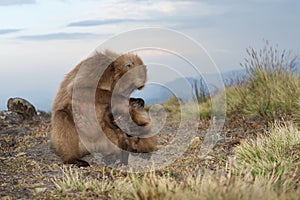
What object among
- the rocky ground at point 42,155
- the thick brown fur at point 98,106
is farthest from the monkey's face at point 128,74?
the rocky ground at point 42,155

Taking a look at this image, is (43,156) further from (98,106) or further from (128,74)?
(128,74)

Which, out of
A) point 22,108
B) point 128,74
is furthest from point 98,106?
point 22,108

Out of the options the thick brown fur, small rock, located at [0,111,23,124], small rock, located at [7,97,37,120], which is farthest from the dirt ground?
small rock, located at [7,97,37,120]

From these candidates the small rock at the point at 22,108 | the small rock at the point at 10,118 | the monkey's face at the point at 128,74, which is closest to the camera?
the monkey's face at the point at 128,74

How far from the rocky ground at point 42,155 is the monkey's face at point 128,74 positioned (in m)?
0.97

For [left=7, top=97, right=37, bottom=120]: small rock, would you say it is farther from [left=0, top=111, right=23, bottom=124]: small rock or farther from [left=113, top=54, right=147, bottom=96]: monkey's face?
[left=113, top=54, right=147, bottom=96]: monkey's face

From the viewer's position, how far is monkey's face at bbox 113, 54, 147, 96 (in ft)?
19.7

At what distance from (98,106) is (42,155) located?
199cm

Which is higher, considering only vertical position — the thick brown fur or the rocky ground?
the thick brown fur

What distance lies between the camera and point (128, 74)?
237 inches

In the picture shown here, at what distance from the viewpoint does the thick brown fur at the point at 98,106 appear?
6031 millimetres

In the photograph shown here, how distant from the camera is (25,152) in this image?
26.6 feet

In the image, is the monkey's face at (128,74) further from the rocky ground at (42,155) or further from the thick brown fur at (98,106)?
the rocky ground at (42,155)

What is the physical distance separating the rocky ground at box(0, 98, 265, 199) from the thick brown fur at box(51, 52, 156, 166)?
Result: 0.27 m
